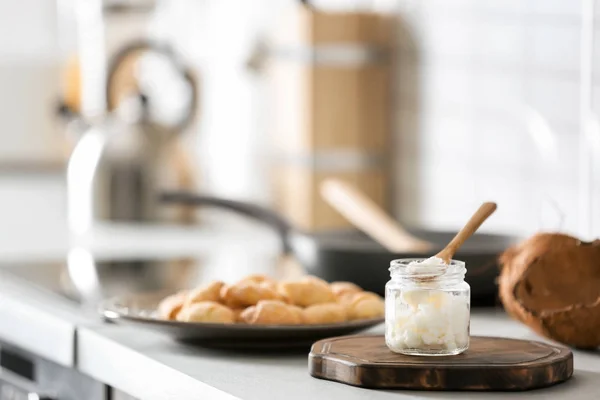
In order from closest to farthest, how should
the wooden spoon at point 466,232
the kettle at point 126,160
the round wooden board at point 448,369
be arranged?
1. the round wooden board at point 448,369
2. the wooden spoon at point 466,232
3. the kettle at point 126,160

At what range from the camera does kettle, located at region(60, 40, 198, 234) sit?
9.77 ft

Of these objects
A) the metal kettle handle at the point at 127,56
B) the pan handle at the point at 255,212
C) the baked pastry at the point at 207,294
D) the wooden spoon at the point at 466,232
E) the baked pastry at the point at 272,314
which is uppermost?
the metal kettle handle at the point at 127,56

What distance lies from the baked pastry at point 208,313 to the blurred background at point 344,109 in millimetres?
722

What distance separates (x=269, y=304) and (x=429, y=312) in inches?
8.8

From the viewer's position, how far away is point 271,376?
44.0 inches

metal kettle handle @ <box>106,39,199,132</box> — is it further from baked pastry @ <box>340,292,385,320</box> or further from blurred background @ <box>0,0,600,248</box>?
baked pastry @ <box>340,292,385,320</box>

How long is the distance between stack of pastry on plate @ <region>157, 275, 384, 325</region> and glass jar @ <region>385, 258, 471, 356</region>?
18 cm

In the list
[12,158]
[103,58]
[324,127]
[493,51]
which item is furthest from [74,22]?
[493,51]

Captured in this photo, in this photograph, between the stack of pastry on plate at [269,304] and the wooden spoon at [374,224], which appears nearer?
the stack of pastry on plate at [269,304]

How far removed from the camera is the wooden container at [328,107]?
A: 2771mm

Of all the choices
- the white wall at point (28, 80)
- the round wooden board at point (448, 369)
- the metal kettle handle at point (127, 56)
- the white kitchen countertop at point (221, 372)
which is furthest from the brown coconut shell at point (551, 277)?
the white wall at point (28, 80)

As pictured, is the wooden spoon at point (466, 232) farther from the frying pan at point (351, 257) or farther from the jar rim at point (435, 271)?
the frying pan at point (351, 257)

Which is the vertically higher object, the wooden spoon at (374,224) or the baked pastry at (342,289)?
the wooden spoon at (374,224)

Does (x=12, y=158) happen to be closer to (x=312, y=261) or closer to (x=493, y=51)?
(x=493, y=51)
